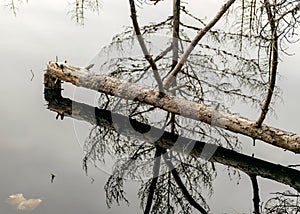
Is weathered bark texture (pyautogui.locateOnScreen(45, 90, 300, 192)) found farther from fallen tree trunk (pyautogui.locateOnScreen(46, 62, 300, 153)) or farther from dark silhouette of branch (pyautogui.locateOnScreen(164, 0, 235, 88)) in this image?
dark silhouette of branch (pyautogui.locateOnScreen(164, 0, 235, 88))

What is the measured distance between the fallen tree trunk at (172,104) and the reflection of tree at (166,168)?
0.12 metres

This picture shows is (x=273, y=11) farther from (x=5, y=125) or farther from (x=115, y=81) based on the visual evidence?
(x=5, y=125)

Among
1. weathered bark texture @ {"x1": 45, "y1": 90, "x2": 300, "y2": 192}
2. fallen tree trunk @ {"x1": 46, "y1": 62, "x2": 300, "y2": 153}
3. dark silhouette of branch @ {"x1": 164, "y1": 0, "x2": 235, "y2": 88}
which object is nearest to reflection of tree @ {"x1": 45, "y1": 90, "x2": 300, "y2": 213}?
weathered bark texture @ {"x1": 45, "y1": 90, "x2": 300, "y2": 192}

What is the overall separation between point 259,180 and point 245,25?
71 centimetres

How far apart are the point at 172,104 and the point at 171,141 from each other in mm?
209

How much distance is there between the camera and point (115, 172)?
218cm

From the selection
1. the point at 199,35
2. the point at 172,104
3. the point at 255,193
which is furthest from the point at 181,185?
the point at 199,35

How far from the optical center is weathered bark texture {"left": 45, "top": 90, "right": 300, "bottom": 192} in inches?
87.8

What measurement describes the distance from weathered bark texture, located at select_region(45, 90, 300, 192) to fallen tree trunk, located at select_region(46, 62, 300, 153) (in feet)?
0.35

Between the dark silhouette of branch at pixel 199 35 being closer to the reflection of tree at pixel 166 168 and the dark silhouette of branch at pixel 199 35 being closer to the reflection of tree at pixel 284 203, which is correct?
the reflection of tree at pixel 166 168

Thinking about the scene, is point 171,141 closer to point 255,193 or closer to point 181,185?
point 181,185

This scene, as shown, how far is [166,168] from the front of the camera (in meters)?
2.21

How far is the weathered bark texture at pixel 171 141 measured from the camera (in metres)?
2.23

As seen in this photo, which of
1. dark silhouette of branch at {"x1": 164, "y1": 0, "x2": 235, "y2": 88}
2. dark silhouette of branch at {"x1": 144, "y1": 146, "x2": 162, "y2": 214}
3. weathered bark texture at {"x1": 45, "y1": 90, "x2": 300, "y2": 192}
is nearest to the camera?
dark silhouette of branch at {"x1": 144, "y1": 146, "x2": 162, "y2": 214}
